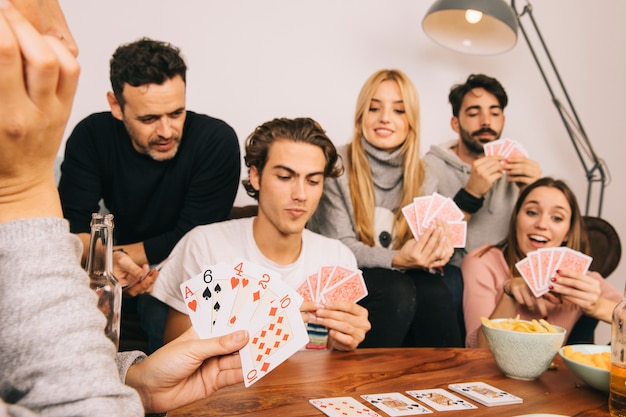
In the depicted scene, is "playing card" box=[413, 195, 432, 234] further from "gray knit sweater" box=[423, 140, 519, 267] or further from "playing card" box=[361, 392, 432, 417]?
"playing card" box=[361, 392, 432, 417]

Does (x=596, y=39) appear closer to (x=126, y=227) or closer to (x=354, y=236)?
(x=354, y=236)

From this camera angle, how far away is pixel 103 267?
117 cm

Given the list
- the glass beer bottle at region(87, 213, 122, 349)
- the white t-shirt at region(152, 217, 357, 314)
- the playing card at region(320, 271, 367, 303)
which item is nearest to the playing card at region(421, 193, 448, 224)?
the white t-shirt at region(152, 217, 357, 314)

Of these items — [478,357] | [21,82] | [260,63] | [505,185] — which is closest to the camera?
[21,82]

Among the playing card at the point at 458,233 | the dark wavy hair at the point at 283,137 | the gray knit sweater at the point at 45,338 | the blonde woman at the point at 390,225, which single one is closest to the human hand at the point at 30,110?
the gray knit sweater at the point at 45,338

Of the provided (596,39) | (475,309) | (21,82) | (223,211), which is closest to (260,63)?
(223,211)

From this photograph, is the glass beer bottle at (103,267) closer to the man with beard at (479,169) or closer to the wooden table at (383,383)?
the wooden table at (383,383)

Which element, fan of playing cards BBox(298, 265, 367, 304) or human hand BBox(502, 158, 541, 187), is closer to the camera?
fan of playing cards BBox(298, 265, 367, 304)

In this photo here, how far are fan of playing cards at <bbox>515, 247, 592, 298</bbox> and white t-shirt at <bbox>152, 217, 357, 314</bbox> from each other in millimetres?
775

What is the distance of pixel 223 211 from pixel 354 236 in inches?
24.8

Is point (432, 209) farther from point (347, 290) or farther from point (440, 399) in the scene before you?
point (440, 399)

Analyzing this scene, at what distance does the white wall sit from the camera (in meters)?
3.62

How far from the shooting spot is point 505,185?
3.21m

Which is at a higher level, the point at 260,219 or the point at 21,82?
the point at 21,82
